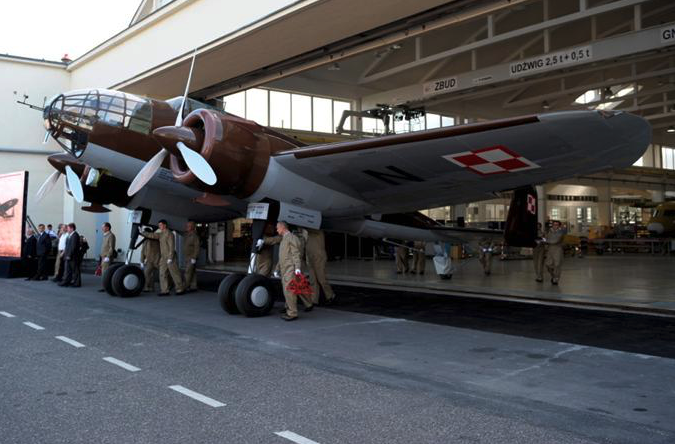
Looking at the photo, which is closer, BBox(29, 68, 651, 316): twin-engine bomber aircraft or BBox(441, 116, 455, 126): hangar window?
BBox(29, 68, 651, 316): twin-engine bomber aircraft

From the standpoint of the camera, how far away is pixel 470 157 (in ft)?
26.2

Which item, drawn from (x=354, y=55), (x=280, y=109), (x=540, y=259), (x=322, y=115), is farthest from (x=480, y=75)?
(x=280, y=109)

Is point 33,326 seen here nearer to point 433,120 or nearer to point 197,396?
point 197,396

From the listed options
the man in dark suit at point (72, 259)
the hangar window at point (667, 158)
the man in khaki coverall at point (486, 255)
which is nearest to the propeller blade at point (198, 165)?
the man in dark suit at point (72, 259)

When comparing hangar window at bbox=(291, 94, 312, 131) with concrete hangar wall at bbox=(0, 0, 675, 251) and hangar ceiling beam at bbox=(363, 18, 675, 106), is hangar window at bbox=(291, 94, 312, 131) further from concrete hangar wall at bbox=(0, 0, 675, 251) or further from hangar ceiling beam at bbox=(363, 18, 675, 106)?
hangar ceiling beam at bbox=(363, 18, 675, 106)

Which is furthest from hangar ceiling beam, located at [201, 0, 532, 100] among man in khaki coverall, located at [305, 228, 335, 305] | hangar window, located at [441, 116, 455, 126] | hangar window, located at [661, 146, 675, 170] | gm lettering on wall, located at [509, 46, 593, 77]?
hangar window, located at [661, 146, 675, 170]

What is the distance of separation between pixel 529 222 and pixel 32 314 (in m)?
10.1

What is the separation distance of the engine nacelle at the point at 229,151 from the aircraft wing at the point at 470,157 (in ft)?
1.26

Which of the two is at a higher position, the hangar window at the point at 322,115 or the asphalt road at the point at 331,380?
the hangar window at the point at 322,115

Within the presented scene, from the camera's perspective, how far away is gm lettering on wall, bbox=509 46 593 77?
1415 cm

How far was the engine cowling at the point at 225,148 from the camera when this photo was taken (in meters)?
8.48

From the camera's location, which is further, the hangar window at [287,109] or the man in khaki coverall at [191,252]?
the hangar window at [287,109]

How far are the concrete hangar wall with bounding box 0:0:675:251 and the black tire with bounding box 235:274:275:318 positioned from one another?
591 cm

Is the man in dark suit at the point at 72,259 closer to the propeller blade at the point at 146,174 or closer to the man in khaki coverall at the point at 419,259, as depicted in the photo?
the propeller blade at the point at 146,174
